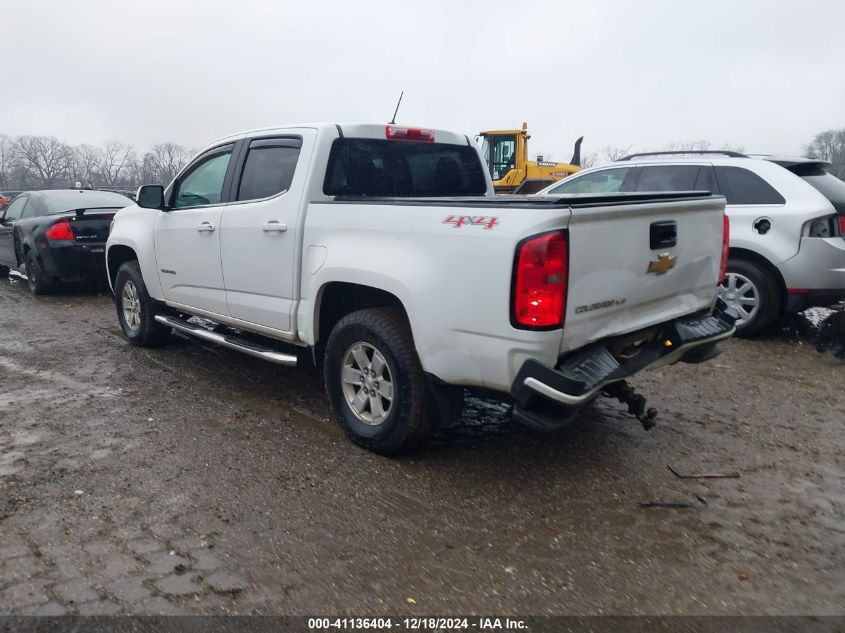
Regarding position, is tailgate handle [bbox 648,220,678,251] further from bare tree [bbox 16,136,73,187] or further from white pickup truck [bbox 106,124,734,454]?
bare tree [bbox 16,136,73,187]

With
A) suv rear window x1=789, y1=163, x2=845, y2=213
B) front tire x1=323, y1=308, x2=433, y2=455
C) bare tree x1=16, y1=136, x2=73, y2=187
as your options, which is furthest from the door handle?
bare tree x1=16, y1=136, x2=73, y2=187

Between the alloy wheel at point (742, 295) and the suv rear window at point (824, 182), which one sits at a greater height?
the suv rear window at point (824, 182)

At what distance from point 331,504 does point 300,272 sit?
1.57m

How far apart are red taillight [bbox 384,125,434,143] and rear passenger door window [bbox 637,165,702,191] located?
3423 millimetres

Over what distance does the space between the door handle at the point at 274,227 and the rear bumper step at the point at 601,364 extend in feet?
6.59

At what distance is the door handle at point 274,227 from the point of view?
4391 mm

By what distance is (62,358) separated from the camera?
20.5 feet

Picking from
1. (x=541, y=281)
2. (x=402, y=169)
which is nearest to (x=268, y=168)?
(x=402, y=169)

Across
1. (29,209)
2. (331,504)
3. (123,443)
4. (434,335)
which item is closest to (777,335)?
(434,335)

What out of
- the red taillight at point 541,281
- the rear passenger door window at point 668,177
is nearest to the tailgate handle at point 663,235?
the red taillight at point 541,281

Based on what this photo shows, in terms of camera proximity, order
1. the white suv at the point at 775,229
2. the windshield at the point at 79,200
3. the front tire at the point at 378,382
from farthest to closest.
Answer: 1. the windshield at the point at 79,200
2. the white suv at the point at 775,229
3. the front tire at the point at 378,382

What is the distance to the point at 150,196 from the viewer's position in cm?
574

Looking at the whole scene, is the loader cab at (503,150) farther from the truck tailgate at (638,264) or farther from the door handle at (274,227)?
the truck tailgate at (638,264)

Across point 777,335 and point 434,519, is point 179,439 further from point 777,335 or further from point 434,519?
point 777,335
